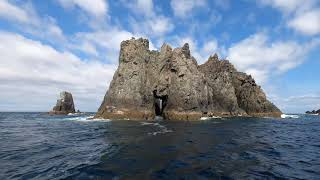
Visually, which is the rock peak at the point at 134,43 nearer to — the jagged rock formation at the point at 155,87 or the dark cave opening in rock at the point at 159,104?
the jagged rock formation at the point at 155,87

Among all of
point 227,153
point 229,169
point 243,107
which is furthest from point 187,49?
point 229,169

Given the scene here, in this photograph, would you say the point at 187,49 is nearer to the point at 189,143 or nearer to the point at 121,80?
the point at 121,80

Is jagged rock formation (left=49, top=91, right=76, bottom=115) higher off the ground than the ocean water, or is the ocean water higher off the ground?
jagged rock formation (left=49, top=91, right=76, bottom=115)

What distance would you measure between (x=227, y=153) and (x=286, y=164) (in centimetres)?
488

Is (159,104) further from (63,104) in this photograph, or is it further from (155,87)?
(63,104)

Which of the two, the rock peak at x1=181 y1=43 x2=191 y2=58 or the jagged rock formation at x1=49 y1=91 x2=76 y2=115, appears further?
the jagged rock formation at x1=49 y1=91 x2=76 y2=115

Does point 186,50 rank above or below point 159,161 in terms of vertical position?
above

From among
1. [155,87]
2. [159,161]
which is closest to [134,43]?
[155,87]

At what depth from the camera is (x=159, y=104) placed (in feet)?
246

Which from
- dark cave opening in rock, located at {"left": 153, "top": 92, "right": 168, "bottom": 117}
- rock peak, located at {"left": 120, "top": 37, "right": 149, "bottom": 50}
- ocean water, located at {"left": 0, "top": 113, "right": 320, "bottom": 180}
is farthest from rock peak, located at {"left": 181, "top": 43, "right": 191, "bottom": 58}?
ocean water, located at {"left": 0, "top": 113, "right": 320, "bottom": 180}

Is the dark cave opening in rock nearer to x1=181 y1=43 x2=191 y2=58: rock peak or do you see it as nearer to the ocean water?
x1=181 y1=43 x2=191 y2=58: rock peak

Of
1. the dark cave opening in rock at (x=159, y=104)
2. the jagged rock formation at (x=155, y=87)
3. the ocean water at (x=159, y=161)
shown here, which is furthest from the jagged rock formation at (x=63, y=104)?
the ocean water at (x=159, y=161)

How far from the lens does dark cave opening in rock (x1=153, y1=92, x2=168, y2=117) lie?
73.1 m

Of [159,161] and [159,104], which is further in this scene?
[159,104]
